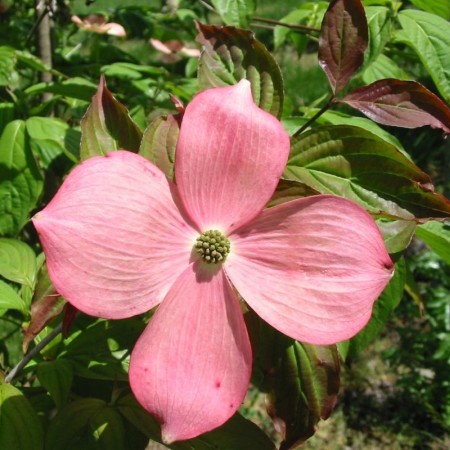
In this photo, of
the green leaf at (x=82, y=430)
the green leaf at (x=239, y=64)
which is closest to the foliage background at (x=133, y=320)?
the green leaf at (x=82, y=430)

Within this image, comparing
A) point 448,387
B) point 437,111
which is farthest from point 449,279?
point 437,111

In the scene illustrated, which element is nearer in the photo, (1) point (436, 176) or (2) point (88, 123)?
(2) point (88, 123)

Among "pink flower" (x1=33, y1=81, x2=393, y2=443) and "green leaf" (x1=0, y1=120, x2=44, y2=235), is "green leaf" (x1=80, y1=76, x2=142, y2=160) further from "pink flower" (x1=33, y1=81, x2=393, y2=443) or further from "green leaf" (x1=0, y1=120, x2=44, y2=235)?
"green leaf" (x1=0, y1=120, x2=44, y2=235)

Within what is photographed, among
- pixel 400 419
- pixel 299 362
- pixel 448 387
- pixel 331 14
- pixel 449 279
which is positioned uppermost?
pixel 331 14

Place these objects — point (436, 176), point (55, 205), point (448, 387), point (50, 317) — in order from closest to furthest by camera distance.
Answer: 1. point (55, 205)
2. point (50, 317)
3. point (448, 387)
4. point (436, 176)

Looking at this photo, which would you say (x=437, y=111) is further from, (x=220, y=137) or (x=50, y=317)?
(x=50, y=317)

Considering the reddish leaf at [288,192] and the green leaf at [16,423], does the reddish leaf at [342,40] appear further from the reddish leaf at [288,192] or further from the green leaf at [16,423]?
the green leaf at [16,423]

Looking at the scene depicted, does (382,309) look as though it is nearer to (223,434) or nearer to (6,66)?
(223,434)

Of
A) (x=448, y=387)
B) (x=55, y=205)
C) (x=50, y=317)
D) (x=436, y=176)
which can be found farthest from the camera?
(x=436, y=176)
